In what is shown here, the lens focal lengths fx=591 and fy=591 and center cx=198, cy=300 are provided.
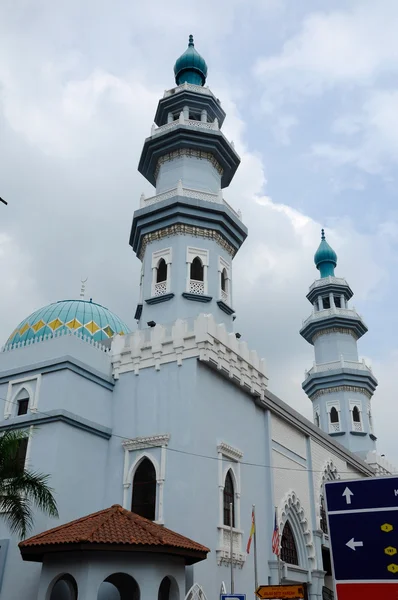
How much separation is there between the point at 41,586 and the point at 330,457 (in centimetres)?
1475

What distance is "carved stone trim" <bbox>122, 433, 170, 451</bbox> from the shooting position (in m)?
15.7

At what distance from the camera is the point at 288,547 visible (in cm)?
1916

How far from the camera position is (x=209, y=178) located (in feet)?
71.2

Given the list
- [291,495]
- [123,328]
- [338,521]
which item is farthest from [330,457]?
[338,521]

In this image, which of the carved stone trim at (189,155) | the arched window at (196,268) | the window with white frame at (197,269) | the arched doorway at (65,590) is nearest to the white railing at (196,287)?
the window with white frame at (197,269)

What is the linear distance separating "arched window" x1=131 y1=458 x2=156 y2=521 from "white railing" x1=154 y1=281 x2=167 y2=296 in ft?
18.3

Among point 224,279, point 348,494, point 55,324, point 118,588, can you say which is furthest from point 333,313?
point 348,494

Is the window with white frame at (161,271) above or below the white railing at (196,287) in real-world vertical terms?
above

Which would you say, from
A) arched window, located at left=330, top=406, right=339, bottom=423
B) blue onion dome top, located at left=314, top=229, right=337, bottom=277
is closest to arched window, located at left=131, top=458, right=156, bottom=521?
arched window, located at left=330, top=406, right=339, bottom=423

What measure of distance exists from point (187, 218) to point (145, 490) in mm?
8991

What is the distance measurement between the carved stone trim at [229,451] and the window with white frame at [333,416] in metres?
15.4

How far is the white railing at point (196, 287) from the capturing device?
1906 centimetres

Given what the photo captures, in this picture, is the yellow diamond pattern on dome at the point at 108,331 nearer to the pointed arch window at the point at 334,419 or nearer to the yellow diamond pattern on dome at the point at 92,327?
the yellow diamond pattern on dome at the point at 92,327

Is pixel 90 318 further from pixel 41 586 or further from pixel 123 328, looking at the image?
pixel 41 586
